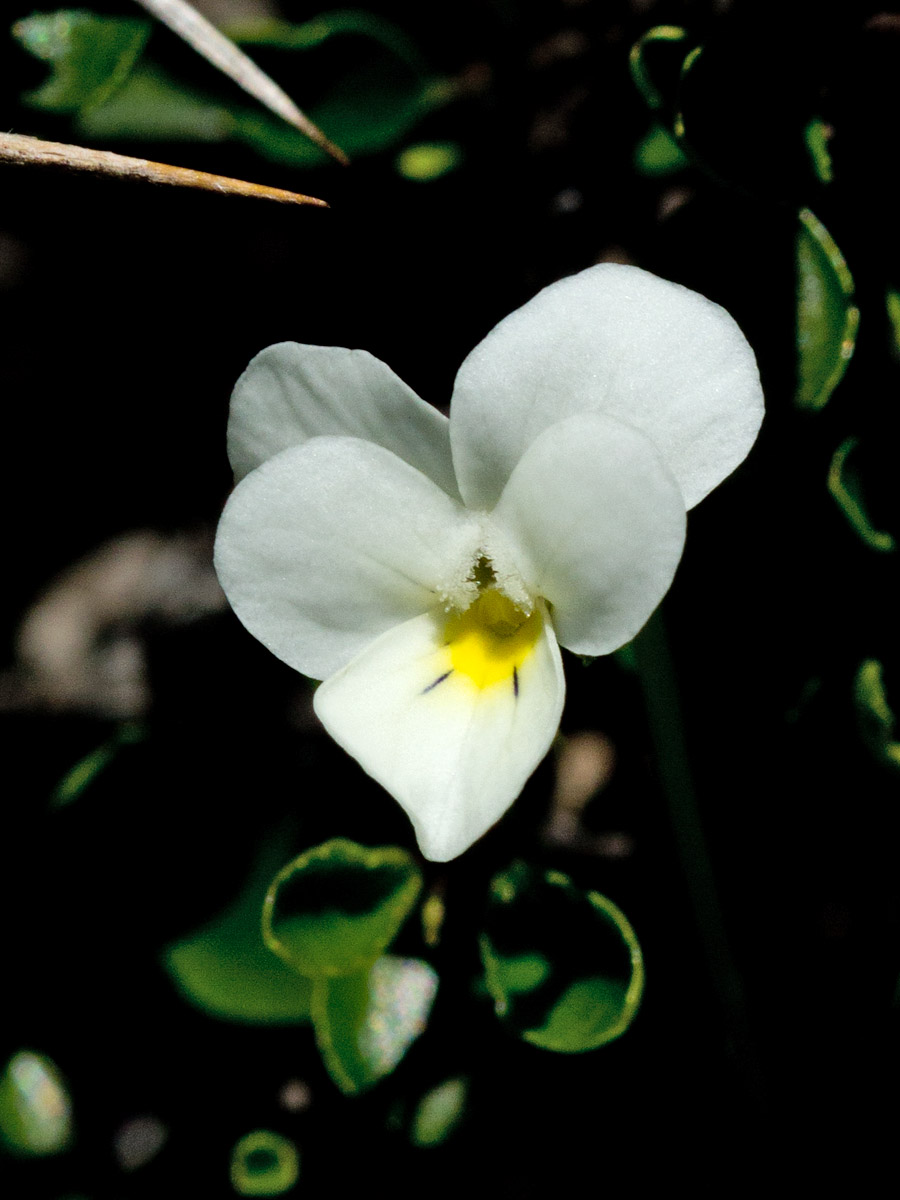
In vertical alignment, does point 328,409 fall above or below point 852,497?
above

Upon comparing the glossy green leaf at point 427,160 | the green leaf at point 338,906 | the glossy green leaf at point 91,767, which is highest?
the glossy green leaf at point 427,160

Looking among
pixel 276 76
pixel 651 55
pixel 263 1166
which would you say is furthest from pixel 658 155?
pixel 263 1166

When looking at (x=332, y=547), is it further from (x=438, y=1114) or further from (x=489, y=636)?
(x=438, y=1114)

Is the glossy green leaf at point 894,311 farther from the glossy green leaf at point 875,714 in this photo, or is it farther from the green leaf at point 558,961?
the green leaf at point 558,961

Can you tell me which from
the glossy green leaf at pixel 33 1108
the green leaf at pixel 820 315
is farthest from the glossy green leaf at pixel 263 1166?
the green leaf at pixel 820 315

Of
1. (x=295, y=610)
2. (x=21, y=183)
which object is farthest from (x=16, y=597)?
(x=295, y=610)

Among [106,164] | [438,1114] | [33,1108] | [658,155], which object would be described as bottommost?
[438,1114]
